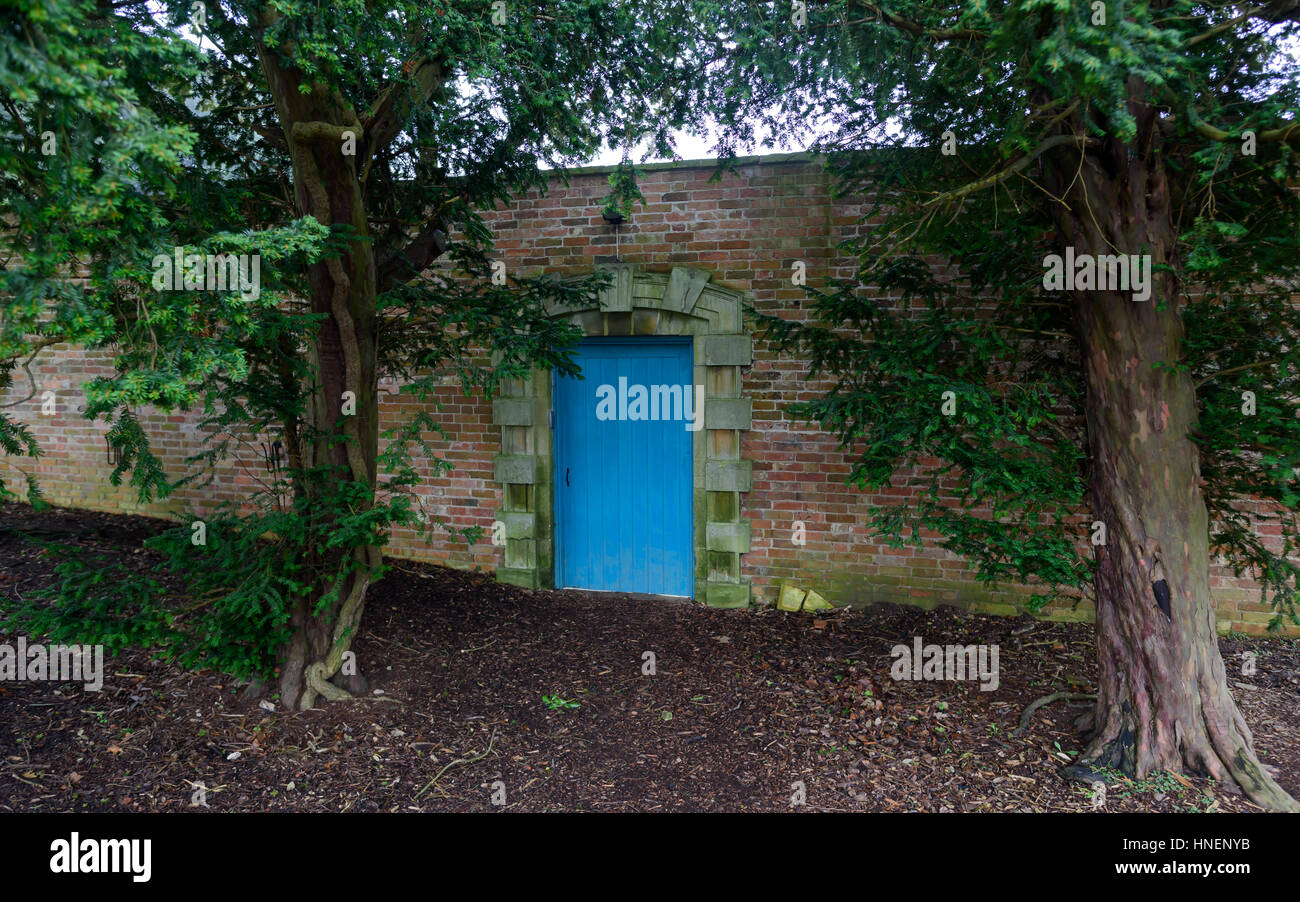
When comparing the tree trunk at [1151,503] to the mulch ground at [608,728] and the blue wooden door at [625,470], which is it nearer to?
the mulch ground at [608,728]

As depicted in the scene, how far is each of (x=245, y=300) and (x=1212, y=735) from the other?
4.81 metres

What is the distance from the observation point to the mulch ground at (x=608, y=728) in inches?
146

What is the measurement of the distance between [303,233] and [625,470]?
12.6 ft

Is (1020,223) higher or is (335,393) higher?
(1020,223)

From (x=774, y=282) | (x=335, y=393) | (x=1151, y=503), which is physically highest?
(x=774, y=282)

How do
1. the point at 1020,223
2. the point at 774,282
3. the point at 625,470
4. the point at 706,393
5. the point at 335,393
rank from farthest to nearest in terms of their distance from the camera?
the point at 625,470
the point at 706,393
the point at 774,282
the point at 335,393
the point at 1020,223

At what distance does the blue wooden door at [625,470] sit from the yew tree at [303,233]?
125cm

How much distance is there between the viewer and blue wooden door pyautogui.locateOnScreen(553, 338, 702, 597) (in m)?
6.41

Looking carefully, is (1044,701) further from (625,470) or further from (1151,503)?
(625,470)

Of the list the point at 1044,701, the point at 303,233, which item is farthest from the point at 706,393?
the point at 303,233

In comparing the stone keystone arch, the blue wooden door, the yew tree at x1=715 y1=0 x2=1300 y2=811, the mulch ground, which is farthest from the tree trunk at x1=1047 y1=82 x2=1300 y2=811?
the blue wooden door

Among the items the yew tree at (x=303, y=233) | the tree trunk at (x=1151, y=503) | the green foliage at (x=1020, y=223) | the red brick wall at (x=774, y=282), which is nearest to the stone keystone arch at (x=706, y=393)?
the red brick wall at (x=774, y=282)

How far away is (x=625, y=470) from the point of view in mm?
6559

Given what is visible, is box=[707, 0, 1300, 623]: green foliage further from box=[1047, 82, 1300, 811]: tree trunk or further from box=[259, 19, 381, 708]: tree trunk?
box=[259, 19, 381, 708]: tree trunk
